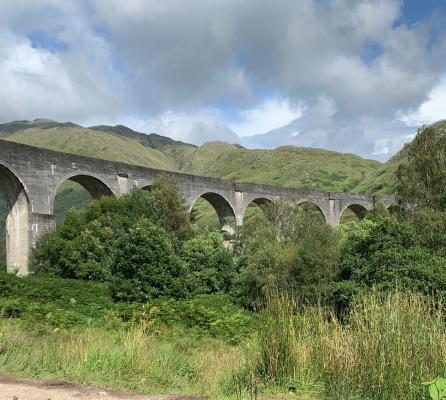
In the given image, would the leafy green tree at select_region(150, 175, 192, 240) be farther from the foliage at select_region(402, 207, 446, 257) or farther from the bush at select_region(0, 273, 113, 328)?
the foliage at select_region(402, 207, 446, 257)

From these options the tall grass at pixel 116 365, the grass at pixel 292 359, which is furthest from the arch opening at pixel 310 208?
the grass at pixel 292 359

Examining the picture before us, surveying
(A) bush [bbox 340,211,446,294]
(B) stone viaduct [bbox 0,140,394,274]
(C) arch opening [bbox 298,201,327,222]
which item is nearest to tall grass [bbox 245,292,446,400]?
(A) bush [bbox 340,211,446,294]

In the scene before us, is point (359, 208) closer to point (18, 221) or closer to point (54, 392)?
point (18, 221)

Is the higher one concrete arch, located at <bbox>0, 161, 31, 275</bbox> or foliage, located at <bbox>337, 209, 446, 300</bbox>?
concrete arch, located at <bbox>0, 161, 31, 275</bbox>

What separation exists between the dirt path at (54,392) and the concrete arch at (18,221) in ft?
69.5

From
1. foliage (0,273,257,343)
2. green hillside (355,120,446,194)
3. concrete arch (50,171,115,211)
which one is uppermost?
green hillside (355,120,446,194)

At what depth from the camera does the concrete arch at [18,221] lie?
2566 centimetres

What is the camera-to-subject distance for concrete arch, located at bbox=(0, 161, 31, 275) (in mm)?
25656

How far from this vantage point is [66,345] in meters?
8.05

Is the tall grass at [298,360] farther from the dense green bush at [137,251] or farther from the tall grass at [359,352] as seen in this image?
the dense green bush at [137,251]

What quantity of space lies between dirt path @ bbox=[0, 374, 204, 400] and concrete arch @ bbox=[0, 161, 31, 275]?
2117 cm

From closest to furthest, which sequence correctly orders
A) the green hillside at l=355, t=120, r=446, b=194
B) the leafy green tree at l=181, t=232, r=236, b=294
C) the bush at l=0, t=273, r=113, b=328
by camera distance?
the bush at l=0, t=273, r=113, b=328
the leafy green tree at l=181, t=232, r=236, b=294
the green hillside at l=355, t=120, r=446, b=194

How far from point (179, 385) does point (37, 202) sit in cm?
2191

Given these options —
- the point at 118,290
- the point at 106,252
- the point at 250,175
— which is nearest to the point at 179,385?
the point at 118,290
